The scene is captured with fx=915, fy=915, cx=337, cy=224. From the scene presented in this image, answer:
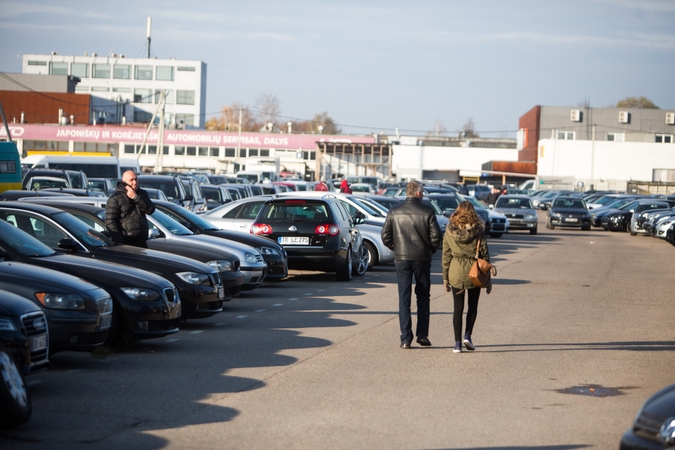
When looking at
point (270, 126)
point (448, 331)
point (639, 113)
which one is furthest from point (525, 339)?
point (639, 113)

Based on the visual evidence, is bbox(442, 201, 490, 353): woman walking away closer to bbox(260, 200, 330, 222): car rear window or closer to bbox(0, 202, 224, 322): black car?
bbox(0, 202, 224, 322): black car

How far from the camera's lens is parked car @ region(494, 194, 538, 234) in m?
38.3

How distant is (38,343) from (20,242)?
105 inches

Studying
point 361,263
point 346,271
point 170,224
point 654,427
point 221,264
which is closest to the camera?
point 654,427

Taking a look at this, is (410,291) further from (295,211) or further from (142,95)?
(142,95)

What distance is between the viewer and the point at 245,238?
1539 centimetres

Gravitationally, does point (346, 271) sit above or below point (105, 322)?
below

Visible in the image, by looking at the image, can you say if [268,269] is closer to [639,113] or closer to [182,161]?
[182,161]

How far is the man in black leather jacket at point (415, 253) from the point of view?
33.6 ft

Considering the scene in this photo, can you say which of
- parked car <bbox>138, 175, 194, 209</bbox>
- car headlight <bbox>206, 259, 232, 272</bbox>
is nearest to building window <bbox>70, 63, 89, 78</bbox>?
parked car <bbox>138, 175, 194, 209</bbox>

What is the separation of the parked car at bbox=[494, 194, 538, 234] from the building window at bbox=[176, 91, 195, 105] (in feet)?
283

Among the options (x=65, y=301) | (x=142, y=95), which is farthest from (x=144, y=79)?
(x=65, y=301)

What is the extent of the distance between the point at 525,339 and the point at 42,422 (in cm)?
633

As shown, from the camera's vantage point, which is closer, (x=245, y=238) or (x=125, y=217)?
(x=125, y=217)
